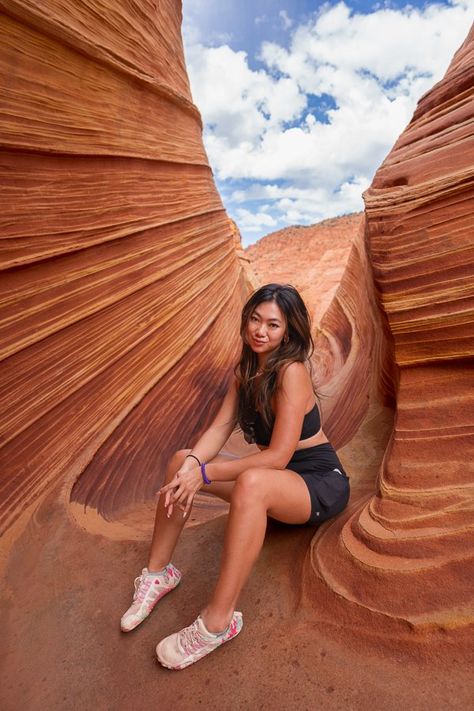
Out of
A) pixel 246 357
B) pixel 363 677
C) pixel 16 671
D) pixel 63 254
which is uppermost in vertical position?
pixel 63 254

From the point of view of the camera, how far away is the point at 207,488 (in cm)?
161

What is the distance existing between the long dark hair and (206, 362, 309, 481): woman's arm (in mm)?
53

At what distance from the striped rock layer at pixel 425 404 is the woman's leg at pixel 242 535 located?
0.28 metres

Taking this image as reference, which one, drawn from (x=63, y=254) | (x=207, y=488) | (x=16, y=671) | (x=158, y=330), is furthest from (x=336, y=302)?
(x=16, y=671)

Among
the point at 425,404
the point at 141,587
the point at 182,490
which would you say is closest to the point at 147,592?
the point at 141,587

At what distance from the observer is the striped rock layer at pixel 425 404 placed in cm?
120

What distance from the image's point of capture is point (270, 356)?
1.58m

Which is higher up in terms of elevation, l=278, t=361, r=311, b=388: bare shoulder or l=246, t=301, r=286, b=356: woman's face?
l=246, t=301, r=286, b=356: woman's face

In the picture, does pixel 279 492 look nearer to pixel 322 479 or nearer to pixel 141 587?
pixel 322 479

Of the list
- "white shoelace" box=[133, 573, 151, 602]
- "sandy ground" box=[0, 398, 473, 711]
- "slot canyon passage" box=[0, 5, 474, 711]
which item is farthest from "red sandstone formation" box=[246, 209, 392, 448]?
"white shoelace" box=[133, 573, 151, 602]

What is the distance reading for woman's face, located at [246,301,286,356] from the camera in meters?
1.60

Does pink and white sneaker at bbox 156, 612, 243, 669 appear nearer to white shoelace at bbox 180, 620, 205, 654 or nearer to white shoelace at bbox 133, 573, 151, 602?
white shoelace at bbox 180, 620, 205, 654

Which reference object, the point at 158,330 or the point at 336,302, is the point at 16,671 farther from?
the point at 336,302

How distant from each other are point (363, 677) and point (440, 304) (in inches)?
47.6
